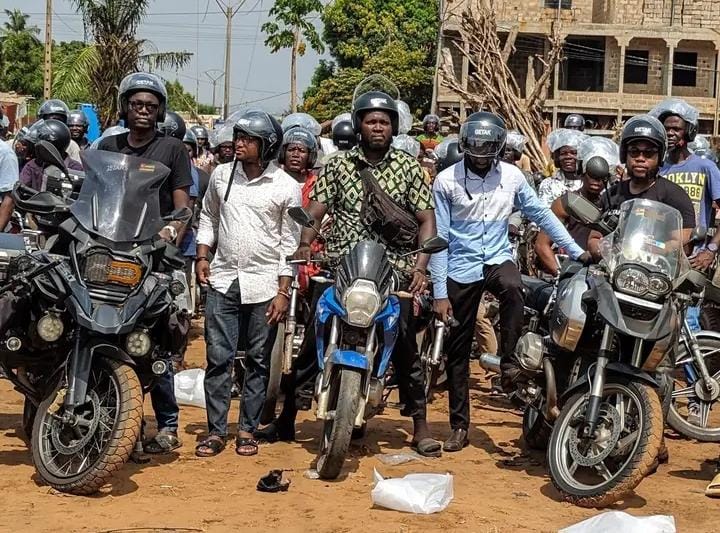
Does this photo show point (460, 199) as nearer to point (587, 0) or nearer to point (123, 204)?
point (123, 204)

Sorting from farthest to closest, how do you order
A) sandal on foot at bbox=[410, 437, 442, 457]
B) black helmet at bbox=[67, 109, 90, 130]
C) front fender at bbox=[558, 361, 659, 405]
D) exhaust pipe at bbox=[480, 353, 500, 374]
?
black helmet at bbox=[67, 109, 90, 130] < exhaust pipe at bbox=[480, 353, 500, 374] < sandal on foot at bbox=[410, 437, 442, 457] < front fender at bbox=[558, 361, 659, 405]

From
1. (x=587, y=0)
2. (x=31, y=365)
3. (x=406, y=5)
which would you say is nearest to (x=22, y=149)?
(x=31, y=365)

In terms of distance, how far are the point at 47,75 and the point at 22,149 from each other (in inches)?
807

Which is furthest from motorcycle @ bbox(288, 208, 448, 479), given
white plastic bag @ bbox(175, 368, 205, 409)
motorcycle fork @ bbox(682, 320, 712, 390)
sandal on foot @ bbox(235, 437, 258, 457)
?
white plastic bag @ bbox(175, 368, 205, 409)

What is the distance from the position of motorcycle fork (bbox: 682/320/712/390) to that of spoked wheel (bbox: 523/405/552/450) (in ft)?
3.31

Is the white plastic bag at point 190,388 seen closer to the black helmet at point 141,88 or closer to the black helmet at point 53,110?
the black helmet at point 141,88

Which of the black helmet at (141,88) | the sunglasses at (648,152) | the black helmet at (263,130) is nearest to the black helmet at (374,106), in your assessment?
the black helmet at (263,130)

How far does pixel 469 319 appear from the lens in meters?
6.87

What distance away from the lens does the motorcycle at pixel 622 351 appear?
5.36 meters

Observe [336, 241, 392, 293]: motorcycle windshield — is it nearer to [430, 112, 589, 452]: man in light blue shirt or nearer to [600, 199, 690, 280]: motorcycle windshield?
[430, 112, 589, 452]: man in light blue shirt

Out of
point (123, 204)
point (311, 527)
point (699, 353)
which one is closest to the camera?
point (311, 527)

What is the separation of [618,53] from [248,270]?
3957cm

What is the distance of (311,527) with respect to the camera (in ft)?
16.4

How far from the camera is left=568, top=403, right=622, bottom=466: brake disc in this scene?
5441 millimetres
